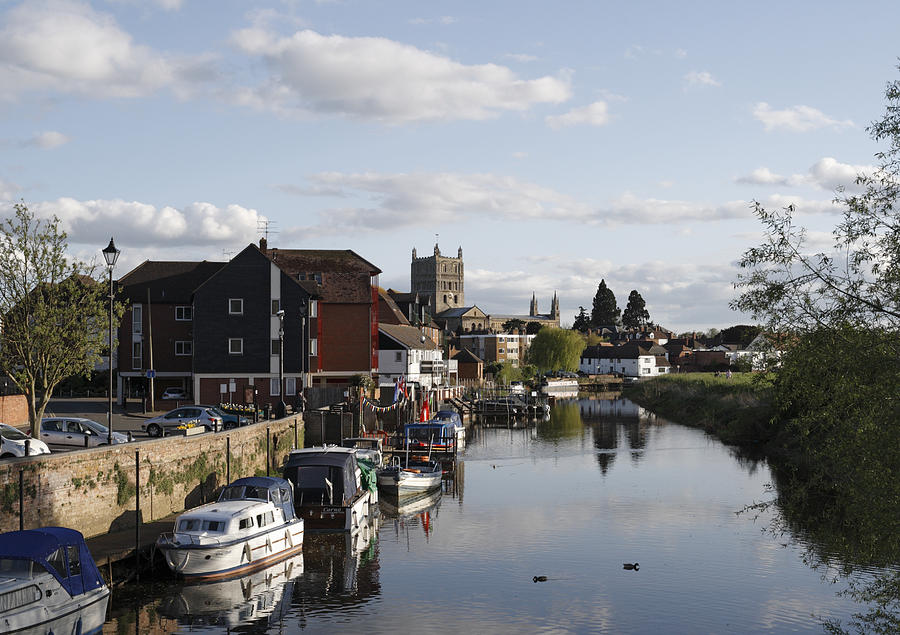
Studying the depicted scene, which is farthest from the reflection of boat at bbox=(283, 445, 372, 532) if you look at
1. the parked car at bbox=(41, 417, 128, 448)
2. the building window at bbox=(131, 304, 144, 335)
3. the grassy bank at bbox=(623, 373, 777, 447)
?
the building window at bbox=(131, 304, 144, 335)

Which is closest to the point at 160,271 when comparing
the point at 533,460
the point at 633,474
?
the point at 533,460

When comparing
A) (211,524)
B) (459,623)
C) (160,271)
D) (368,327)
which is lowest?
(459,623)

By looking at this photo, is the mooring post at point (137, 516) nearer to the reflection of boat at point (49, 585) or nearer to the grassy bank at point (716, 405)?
the reflection of boat at point (49, 585)

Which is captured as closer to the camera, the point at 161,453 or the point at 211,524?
the point at 211,524

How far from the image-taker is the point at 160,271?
77.8 m

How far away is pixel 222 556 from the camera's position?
2897cm

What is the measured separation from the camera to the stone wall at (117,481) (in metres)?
27.2

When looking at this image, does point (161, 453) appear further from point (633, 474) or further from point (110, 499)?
point (633, 474)

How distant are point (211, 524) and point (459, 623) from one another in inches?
369

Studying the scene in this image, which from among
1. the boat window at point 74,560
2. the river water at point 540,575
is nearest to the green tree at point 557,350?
the river water at point 540,575

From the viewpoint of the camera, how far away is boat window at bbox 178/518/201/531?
2944cm

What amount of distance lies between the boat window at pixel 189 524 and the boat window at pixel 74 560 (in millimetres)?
6572

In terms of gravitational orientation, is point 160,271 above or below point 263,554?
above

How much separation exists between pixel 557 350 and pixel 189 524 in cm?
14841
